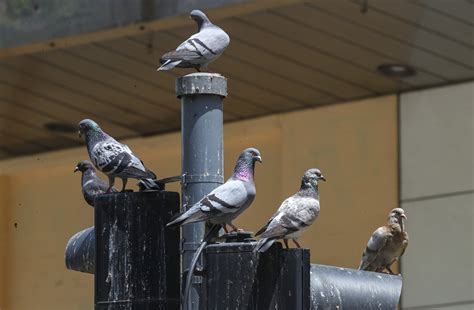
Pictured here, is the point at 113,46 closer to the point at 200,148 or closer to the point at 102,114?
the point at 102,114

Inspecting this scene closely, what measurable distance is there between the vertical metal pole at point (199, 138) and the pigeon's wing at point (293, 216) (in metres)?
0.23

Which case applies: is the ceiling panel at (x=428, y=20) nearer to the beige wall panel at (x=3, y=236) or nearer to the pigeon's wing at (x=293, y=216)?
the beige wall panel at (x=3, y=236)

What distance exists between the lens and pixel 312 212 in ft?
18.3

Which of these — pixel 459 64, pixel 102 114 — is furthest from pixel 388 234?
pixel 102 114

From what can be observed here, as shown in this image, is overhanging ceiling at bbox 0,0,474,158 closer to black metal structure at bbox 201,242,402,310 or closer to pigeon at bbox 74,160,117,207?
pigeon at bbox 74,160,117,207

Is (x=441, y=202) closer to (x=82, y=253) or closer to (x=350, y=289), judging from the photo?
(x=82, y=253)

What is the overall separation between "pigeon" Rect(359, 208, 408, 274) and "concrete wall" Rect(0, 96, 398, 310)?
6568 mm

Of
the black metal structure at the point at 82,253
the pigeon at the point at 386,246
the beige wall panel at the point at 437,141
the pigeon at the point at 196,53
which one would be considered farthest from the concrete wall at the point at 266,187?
the black metal structure at the point at 82,253

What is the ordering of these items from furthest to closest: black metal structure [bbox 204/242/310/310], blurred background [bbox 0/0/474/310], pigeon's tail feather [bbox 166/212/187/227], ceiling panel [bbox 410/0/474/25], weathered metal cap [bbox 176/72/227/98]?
blurred background [bbox 0/0/474/310], ceiling panel [bbox 410/0/474/25], weathered metal cap [bbox 176/72/227/98], pigeon's tail feather [bbox 166/212/187/227], black metal structure [bbox 204/242/310/310]

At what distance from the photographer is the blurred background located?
15508 millimetres

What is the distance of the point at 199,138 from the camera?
4.32 metres

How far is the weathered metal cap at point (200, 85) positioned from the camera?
14.2 feet

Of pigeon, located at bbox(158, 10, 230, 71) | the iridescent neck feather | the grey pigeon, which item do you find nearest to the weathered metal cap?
the iridescent neck feather

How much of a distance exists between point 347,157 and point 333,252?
112 centimetres
